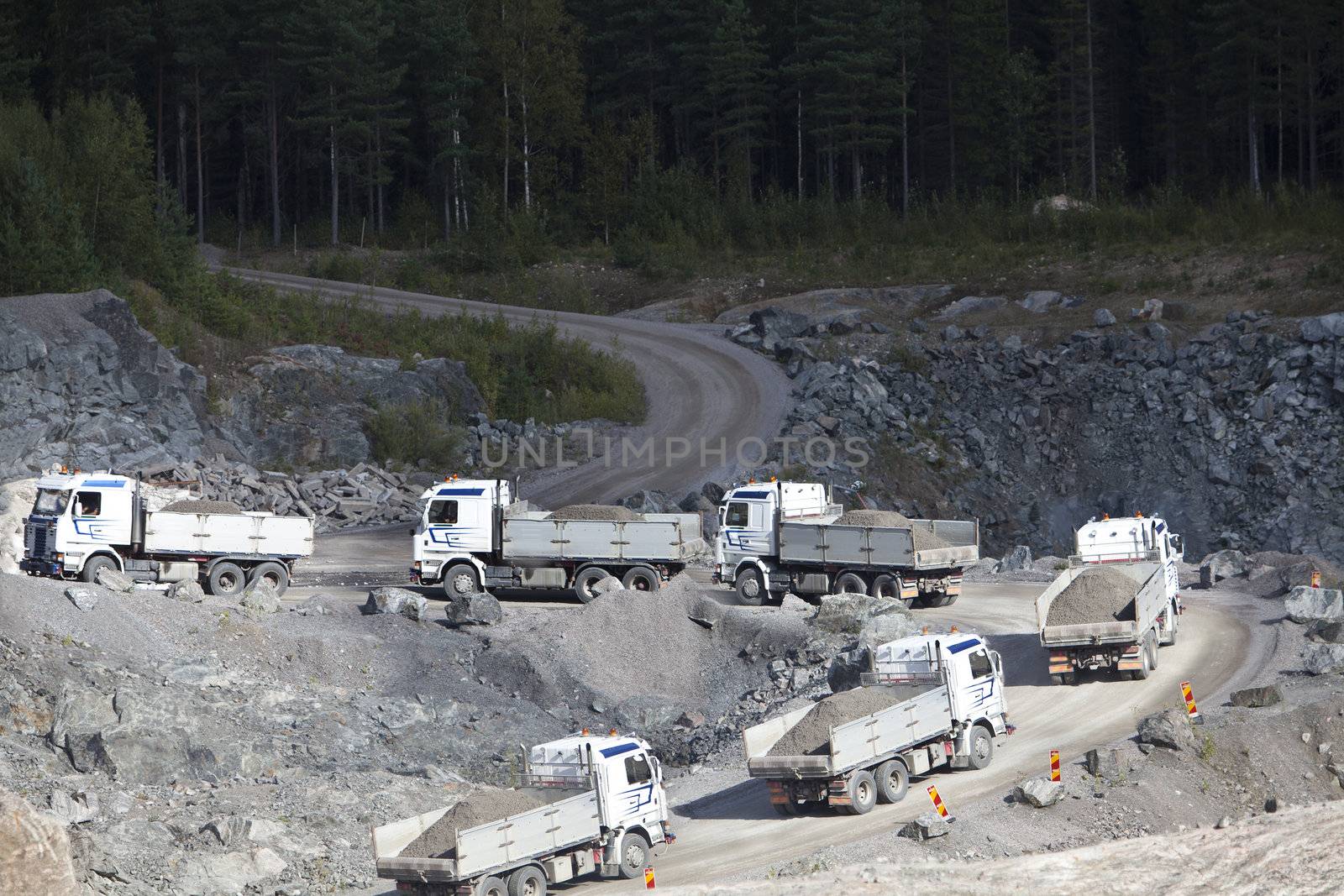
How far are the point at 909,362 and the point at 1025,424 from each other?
499 cm

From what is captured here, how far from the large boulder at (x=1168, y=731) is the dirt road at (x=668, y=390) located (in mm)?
24309

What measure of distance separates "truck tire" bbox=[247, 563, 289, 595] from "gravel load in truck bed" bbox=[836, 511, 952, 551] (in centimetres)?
1224

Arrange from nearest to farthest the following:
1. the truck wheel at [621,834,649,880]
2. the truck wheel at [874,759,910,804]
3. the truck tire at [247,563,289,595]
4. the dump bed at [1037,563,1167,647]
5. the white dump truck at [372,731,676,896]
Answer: the white dump truck at [372,731,676,896] < the truck wheel at [621,834,649,880] < the truck wheel at [874,759,910,804] < the dump bed at [1037,563,1167,647] < the truck tire at [247,563,289,595]

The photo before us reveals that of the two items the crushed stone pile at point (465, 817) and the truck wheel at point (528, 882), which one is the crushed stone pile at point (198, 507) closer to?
the crushed stone pile at point (465, 817)

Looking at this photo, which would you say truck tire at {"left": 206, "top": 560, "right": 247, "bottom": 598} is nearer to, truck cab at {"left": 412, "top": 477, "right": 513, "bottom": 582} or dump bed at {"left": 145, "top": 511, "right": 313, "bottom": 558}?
dump bed at {"left": 145, "top": 511, "right": 313, "bottom": 558}

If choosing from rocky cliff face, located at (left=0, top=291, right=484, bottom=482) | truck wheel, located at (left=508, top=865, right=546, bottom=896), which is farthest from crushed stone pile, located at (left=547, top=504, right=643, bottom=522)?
rocky cliff face, located at (left=0, top=291, right=484, bottom=482)

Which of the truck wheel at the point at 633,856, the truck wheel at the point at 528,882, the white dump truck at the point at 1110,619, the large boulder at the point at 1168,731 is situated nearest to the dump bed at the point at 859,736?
the truck wheel at the point at 633,856

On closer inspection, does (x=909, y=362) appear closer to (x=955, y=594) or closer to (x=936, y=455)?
(x=936, y=455)

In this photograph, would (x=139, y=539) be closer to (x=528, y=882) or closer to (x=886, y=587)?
(x=886, y=587)

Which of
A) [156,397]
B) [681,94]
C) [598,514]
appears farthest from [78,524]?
[681,94]

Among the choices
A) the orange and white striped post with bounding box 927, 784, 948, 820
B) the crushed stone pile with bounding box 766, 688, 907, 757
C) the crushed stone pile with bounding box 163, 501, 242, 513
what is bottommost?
the orange and white striped post with bounding box 927, 784, 948, 820

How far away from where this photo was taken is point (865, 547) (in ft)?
102

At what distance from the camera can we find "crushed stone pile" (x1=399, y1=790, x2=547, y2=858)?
16.9m

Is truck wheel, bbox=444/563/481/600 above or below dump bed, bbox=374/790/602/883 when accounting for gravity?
above
